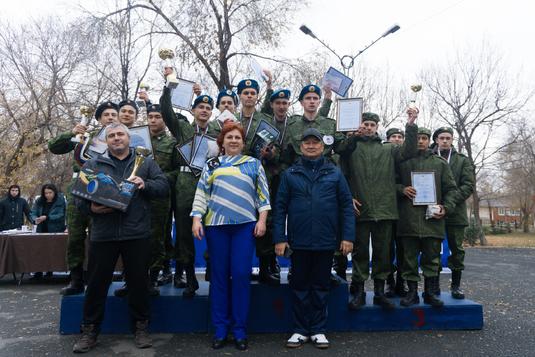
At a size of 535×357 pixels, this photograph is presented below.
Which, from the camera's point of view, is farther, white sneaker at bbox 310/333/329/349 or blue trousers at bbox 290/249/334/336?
blue trousers at bbox 290/249/334/336

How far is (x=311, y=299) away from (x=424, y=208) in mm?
1665

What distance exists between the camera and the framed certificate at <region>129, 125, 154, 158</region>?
4367mm

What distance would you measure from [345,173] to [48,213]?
7.31 meters

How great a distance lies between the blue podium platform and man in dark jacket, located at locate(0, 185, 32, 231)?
6.95 meters

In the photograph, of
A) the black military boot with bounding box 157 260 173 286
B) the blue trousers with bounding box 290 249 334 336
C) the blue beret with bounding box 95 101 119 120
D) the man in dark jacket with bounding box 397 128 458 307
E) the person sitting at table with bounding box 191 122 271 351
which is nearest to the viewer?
the person sitting at table with bounding box 191 122 271 351

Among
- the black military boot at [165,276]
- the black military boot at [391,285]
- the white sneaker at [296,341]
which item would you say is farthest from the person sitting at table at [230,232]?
the black military boot at [391,285]

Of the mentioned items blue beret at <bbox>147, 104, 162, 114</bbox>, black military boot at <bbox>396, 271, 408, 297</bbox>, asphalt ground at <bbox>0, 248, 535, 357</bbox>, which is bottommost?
asphalt ground at <bbox>0, 248, 535, 357</bbox>

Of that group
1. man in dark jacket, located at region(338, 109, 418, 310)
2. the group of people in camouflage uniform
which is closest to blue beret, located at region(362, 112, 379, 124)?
the group of people in camouflage uniform

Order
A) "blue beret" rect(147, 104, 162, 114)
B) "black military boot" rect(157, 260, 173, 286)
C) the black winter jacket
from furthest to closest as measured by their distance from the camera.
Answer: "black military boot" rect(157, 260, 173, 286) → "blue beret" rect(147, 104, 162, 114) → the black winter jacket

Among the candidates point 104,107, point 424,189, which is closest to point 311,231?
point 424,189

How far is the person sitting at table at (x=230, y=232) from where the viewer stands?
12.3 ft

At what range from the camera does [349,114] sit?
4.42 metres

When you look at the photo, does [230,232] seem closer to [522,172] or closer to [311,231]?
[311,231]

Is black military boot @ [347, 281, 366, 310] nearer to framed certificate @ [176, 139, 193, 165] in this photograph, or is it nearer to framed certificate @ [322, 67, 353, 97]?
framed certificate @ [322, 67, 353, 97]
